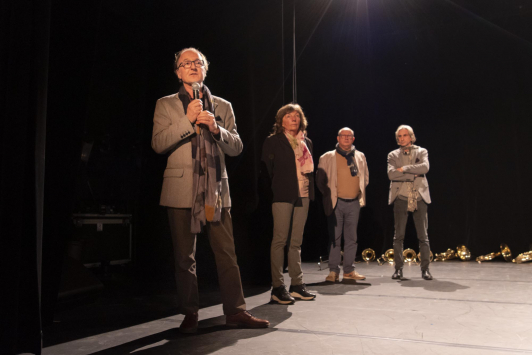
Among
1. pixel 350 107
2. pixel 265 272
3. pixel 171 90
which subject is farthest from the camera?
pixel 350 107

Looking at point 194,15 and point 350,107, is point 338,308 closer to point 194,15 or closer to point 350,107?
point 194,15

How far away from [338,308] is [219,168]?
55.5 inches

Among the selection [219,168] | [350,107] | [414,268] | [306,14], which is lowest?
[414,268]

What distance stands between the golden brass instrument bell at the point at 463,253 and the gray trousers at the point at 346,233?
310 cm

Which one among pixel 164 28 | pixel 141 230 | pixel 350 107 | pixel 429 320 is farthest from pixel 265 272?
pixel 350 107

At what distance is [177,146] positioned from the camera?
255 cm

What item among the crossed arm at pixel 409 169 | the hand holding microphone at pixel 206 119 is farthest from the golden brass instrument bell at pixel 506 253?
the hand holding microphone at pixel 206 119

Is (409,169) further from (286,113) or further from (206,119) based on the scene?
(206,119)

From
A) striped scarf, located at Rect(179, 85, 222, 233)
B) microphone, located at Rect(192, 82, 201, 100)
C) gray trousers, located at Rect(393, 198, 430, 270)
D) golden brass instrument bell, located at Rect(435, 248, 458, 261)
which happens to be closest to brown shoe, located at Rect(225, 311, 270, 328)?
striped scarf, located at Rect(179, 85, 222, 233)

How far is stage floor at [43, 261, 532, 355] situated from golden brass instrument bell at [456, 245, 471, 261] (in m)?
2.95

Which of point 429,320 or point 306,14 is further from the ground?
point 306,14

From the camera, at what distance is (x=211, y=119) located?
2387 millimetres

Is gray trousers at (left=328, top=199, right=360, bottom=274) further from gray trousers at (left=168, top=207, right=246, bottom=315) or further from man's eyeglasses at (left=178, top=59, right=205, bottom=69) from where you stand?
man's eyeglasses at (left=178, top=59, right=205, bottom=69)

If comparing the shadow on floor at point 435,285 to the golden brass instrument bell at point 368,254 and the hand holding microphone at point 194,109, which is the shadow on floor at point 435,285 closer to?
the golden brass instrument bell at point 368,254
